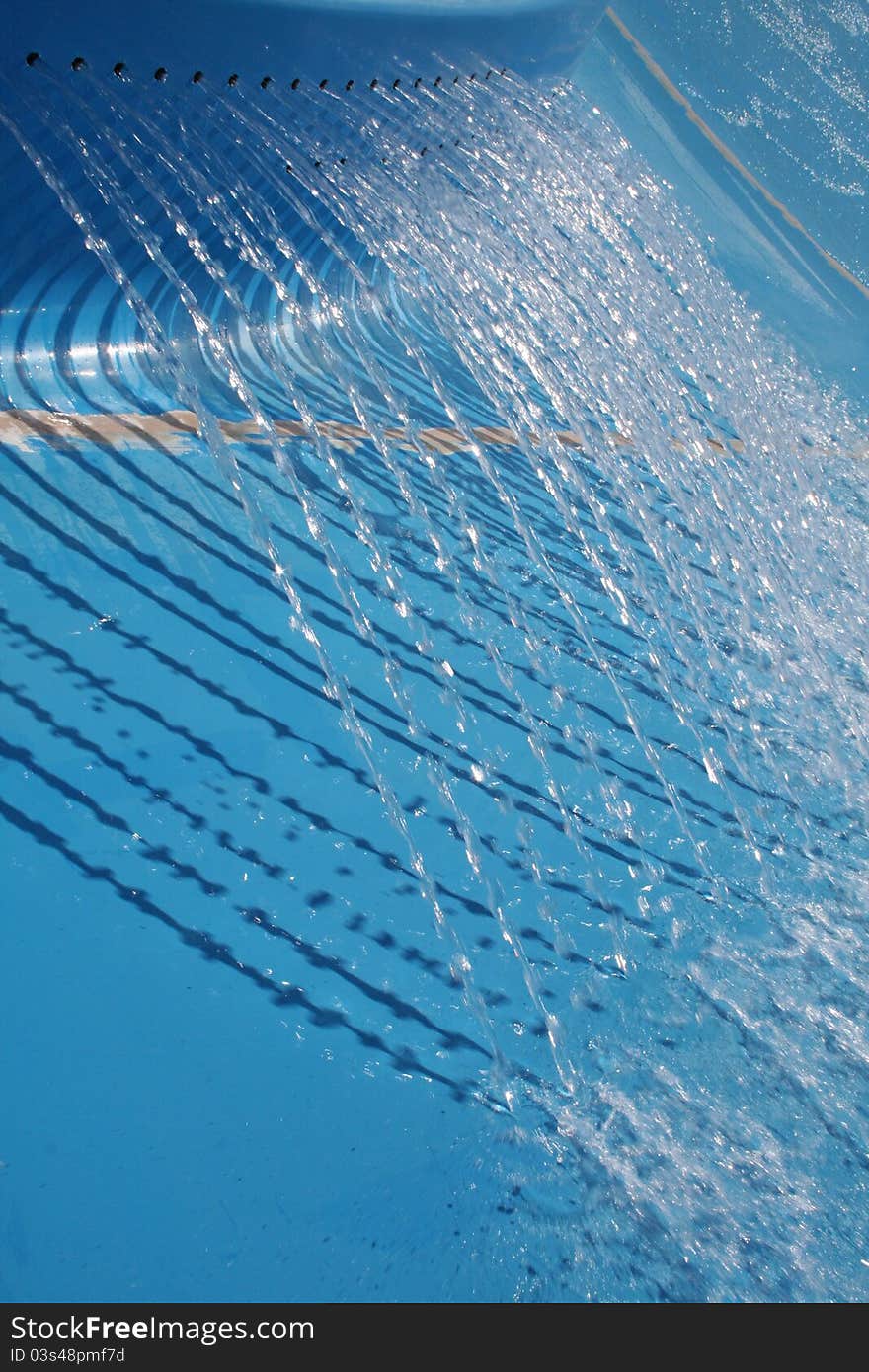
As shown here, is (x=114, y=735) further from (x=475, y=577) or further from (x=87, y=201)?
(x=87, y=201)

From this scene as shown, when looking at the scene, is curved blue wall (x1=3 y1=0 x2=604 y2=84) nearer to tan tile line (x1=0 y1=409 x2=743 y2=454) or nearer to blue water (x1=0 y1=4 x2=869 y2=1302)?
blue water (x1=0 y1=4 x2=869 y2=1302)

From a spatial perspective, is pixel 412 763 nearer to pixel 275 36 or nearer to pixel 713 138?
pixel 275 36

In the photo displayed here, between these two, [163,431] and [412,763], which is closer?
[412,763]

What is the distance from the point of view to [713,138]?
297 inches

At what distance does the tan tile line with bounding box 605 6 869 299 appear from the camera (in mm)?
7398

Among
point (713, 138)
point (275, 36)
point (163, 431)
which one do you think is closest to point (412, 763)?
point (163, 431)

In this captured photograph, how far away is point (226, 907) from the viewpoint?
231cm

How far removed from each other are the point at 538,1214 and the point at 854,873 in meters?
1.37

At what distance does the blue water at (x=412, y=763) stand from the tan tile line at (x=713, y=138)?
2.95m

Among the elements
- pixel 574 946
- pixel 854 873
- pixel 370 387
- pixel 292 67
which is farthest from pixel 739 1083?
pixel 292 67

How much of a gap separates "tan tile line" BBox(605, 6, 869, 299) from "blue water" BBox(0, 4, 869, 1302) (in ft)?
9.69

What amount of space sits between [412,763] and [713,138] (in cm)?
635

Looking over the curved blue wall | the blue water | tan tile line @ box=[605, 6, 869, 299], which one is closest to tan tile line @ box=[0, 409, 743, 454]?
the blue water

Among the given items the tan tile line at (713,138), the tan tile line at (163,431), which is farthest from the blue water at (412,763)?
the tan tile line at (713,138)
